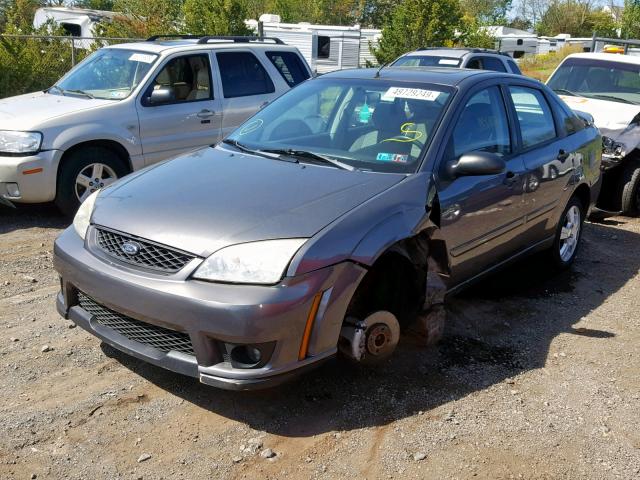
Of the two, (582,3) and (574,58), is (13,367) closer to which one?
(574,58)

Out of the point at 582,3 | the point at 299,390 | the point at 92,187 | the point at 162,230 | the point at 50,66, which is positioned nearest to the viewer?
the point at 162,230

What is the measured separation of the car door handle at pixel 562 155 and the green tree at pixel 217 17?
14.7m

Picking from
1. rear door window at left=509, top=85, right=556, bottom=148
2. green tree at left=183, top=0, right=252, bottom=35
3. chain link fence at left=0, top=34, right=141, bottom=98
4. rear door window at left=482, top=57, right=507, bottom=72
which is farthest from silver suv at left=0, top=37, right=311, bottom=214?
green tree at left=183, top=0, right=252, bottom=35

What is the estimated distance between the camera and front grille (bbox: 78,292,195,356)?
10.6ft

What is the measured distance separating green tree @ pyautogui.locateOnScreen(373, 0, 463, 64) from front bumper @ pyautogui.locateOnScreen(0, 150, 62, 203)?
55.5 ft

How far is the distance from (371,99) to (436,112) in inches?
19.1

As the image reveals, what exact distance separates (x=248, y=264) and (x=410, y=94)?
1890 mm

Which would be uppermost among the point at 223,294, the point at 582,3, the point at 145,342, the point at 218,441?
the point at 582,3

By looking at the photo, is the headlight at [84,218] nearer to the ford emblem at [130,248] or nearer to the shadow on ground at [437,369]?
the ford emblem at [130,248]

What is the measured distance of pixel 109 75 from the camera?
293 inches

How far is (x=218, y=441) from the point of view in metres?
3.21

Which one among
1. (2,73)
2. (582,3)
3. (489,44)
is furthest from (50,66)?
(582,3)

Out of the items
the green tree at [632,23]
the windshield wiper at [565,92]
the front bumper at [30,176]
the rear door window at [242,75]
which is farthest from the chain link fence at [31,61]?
the green tree at [632,23]

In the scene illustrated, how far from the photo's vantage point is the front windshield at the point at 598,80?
352 inches
